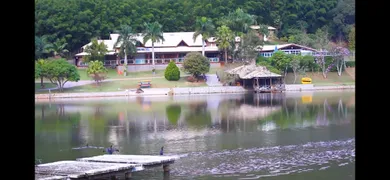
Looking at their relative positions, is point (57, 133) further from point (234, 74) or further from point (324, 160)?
point (234, 74)

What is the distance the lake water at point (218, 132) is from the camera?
17.4 metres

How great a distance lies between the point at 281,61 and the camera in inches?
1923

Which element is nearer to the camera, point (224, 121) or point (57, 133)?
point (57, 133)

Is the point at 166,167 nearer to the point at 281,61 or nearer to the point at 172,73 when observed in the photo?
the point at 172,73

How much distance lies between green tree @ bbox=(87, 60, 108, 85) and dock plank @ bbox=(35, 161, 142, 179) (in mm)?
31533

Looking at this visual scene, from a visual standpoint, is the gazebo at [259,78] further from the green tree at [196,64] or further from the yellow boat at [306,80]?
the yellow boat at [306,80]

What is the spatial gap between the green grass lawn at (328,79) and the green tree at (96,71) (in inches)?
508

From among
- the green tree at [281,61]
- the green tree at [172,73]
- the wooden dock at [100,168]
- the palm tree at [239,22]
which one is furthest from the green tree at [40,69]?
the wooden dock at [100,168]

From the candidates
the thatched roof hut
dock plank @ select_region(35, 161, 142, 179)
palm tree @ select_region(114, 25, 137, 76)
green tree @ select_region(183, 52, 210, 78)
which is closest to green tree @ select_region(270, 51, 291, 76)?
the thatched roof hut

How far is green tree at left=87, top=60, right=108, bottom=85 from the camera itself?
46.7m
